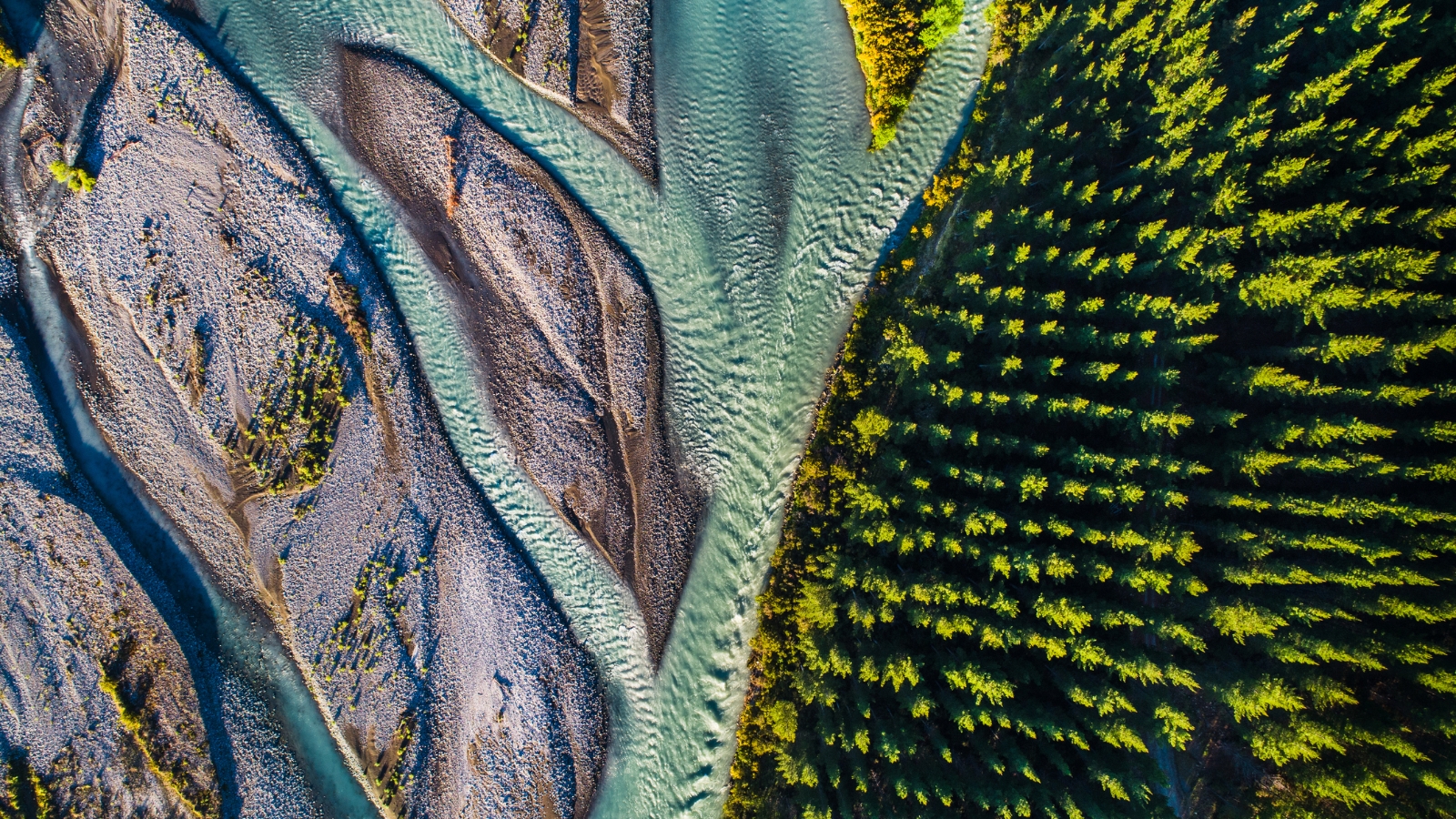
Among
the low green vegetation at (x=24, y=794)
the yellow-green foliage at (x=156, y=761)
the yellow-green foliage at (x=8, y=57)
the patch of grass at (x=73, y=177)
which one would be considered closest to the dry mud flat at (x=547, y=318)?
the patch of grass at (x=73, y=177)

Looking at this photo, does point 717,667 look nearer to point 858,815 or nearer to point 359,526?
point 858,815

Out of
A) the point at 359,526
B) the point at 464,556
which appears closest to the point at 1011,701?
the point at 464,556

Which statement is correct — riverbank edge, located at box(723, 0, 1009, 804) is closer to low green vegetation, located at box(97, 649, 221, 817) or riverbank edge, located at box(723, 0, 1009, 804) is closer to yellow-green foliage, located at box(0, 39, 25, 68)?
low green vegetation, located at box(97, 649, 221, 817)

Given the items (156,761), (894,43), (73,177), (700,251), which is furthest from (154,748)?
→ (894,43)

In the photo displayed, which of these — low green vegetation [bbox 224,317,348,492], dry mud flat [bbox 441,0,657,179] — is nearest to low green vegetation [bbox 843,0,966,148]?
dry mud flat [bbox 441,0,657,179]

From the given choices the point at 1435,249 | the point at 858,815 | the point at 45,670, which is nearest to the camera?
the point at 1435,249

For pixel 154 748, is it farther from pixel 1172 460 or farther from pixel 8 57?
pixel 1172 460
